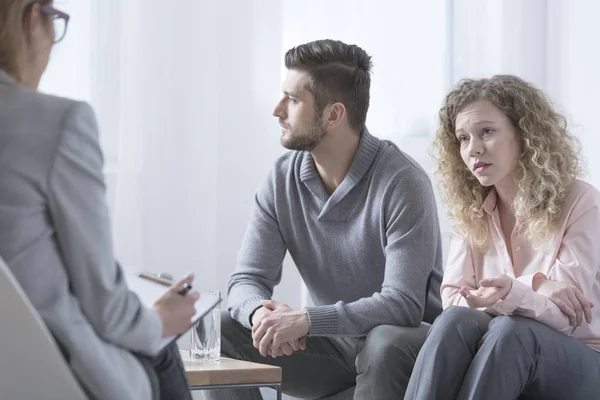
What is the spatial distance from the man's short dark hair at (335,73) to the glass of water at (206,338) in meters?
0.70

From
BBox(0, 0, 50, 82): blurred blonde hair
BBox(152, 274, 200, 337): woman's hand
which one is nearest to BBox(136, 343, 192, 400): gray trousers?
BBox(152, 274, 200, 337): woman's hand

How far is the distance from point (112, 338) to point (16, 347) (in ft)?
0.40

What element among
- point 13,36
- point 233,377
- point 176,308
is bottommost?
point 233,377

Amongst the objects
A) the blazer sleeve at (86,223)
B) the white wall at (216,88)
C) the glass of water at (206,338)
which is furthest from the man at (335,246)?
the blazer sleeve at (86,223)

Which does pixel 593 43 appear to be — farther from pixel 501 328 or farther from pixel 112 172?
pixel 501 328

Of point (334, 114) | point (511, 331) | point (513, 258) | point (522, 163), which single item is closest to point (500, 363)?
point (511, 331)

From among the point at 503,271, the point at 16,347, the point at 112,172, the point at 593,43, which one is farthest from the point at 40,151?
the point at 593,43

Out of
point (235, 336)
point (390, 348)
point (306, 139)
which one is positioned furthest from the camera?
point (306, 139)

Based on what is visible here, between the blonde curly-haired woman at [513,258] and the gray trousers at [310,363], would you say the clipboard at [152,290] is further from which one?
the gray trousers at [310,363]

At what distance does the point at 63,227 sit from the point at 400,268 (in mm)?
1272

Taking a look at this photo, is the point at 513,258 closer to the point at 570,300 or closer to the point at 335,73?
the point at 570,300

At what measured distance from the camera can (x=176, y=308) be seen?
1330 millimetres

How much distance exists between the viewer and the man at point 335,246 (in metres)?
2.24

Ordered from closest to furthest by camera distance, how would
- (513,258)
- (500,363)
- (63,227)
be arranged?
(63,227), (500,363), (513,258)
